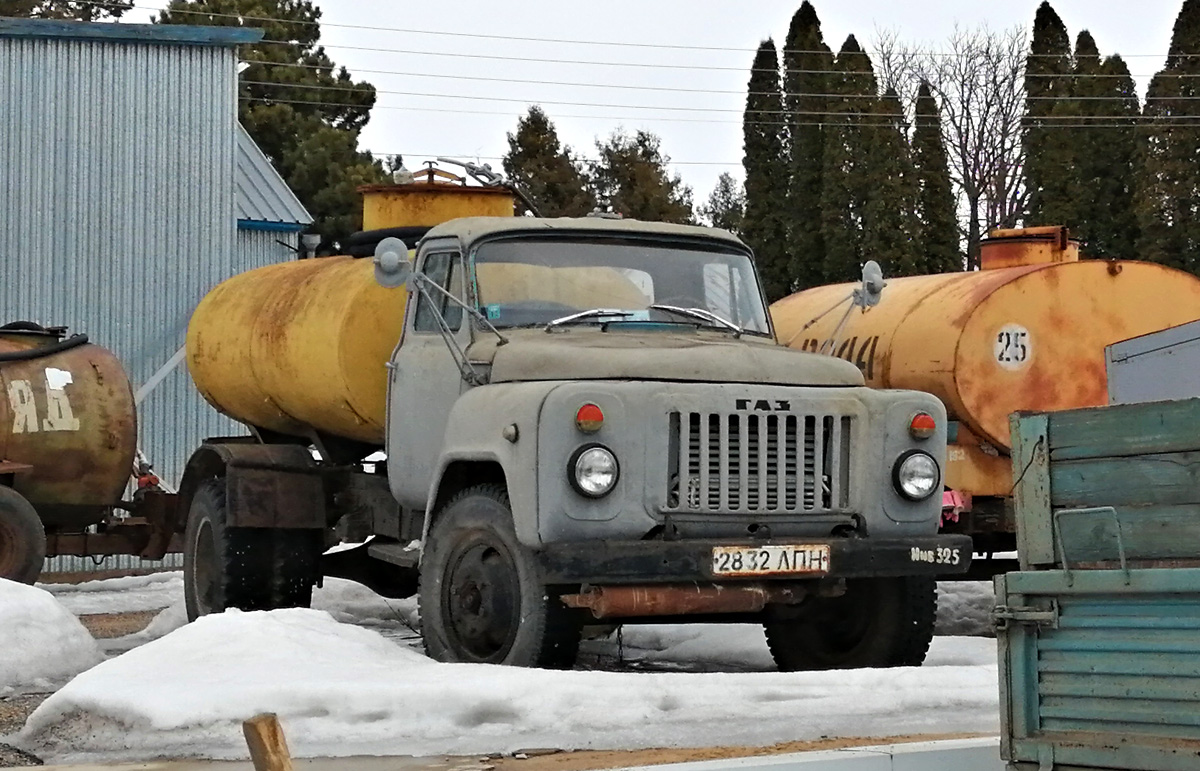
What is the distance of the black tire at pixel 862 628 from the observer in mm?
10375

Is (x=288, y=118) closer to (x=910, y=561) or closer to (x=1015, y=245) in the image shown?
(x=1015, y=245)

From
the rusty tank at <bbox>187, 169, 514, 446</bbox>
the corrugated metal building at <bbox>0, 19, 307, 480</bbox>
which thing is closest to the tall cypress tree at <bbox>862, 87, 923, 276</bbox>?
the corrugated metal building at <bbox>0, 19, 307, 480</bbox>

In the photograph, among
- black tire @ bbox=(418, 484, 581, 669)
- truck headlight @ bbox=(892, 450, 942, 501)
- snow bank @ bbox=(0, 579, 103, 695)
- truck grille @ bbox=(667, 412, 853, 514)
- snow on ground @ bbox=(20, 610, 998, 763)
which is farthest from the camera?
snow bank @ bbox=(0, 579, 103, 695)

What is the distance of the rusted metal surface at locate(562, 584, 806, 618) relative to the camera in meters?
9.24

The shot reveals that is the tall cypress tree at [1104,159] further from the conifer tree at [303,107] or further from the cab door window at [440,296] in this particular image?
the cab door window at [440,296]

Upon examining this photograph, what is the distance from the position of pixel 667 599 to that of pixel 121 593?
341 inches

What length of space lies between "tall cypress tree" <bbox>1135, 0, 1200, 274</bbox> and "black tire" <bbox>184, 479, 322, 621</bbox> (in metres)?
29.5

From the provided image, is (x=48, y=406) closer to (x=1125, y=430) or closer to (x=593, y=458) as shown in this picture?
(x=593, y=458)

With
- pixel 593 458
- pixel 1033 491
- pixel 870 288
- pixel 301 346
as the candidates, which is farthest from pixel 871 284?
pixel 1033 491

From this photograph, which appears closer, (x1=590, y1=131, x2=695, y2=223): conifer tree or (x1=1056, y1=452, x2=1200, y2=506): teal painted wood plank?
(x1=1056, y1=452, x2=1200, y2=506): teal painted wood plank

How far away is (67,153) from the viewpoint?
64.8 feet

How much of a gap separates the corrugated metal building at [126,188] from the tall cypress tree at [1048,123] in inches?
1098

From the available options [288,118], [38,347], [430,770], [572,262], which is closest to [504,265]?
[572,262]

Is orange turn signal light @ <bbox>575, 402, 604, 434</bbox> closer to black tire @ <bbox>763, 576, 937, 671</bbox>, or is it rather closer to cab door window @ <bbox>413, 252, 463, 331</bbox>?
cab door window @ <bbox>413, 252, 463, 331</bbox>
